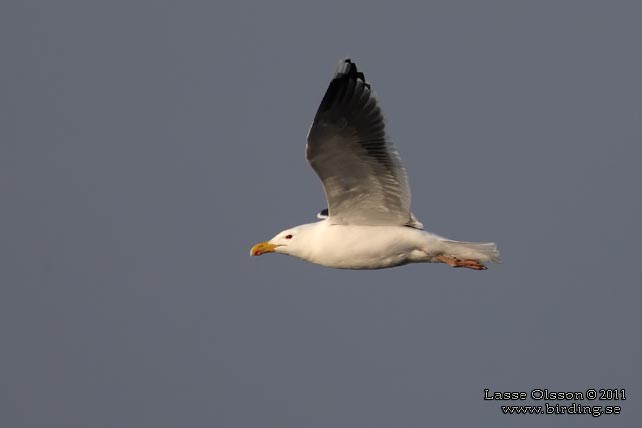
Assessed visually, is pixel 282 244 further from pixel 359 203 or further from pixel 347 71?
pixel 347 71

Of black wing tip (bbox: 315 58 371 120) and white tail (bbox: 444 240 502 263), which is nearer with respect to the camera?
black wing tip (bbox: 315 58 371 120)

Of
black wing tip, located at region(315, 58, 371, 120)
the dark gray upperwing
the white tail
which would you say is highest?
black wing tip, located at region(315, 58, 371, 120)

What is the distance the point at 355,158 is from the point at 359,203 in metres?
0.88

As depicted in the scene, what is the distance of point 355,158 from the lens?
11.6 metres

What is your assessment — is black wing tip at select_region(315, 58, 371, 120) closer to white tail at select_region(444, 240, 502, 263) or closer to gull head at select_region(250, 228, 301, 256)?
gull head at select_region(250, 228, 301, 256)

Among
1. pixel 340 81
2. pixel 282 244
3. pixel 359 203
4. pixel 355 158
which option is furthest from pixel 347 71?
pixel 282 244

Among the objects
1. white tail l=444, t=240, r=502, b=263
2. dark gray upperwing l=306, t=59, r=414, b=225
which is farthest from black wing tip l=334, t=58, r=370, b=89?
white tail l=444, t=240, r=502, b=263

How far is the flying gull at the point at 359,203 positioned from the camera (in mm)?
11219

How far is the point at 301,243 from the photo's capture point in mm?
12984

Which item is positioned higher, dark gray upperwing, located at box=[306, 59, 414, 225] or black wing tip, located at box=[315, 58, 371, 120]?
black wing tip, located at box=[315, 58, 371, 120]

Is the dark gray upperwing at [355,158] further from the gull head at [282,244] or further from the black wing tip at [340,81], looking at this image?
the gull head at [282,244]

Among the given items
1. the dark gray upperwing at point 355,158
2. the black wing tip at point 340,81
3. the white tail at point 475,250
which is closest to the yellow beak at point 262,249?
the dark gray upperwing at point 355,158

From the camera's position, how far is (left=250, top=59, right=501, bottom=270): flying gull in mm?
11219

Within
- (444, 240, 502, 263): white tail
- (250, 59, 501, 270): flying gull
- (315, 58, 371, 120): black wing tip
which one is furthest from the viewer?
(444, 240, 502, 263): white tail
